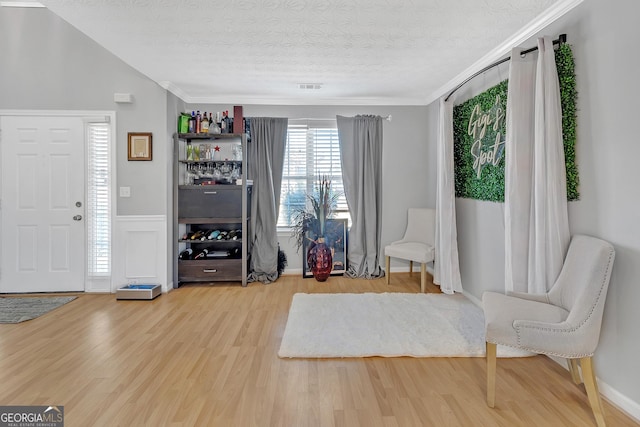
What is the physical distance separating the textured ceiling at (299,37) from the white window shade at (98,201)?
103cm

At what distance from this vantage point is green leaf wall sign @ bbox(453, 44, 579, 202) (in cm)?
218

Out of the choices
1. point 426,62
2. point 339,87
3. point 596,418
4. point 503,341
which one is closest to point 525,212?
point 503,341

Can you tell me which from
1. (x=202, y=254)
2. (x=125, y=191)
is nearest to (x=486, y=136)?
(x=202, y=254)

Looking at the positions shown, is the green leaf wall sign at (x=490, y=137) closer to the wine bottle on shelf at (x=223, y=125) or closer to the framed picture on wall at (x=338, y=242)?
the framed picture on wall at (x=338, y=242)

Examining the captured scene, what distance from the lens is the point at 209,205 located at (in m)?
4.29

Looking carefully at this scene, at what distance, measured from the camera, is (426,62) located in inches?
131

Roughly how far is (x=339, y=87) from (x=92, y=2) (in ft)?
8.39

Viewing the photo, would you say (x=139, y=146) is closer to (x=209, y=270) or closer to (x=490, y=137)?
(x=209, y=270)

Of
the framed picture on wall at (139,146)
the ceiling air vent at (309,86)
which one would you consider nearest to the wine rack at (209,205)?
the framed picture on wall at (139,146)

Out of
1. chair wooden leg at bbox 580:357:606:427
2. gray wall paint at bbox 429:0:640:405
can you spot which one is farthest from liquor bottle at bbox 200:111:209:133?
chair wooden leg at bbox 580:357:606:427

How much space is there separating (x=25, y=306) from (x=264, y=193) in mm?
2843

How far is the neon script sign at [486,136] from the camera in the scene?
295 cm

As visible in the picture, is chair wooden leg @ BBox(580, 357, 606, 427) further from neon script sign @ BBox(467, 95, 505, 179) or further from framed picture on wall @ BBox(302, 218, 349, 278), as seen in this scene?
framed picture on wall @ BBox(302, 218, 349, 278)

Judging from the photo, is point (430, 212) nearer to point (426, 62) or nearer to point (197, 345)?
point (426, 62)
